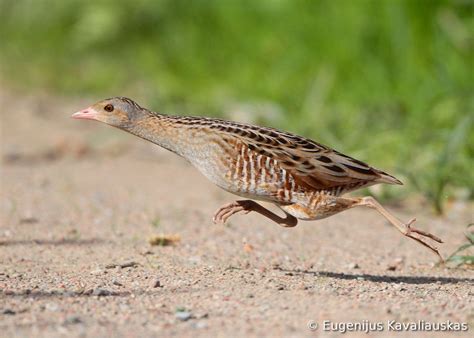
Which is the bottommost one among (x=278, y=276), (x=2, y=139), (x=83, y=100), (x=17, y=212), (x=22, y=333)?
(x=22, y=333)

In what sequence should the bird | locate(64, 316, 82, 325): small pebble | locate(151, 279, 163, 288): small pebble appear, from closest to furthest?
locate(64, 316, 82, 325): small pebble, locate(151, 279, 163, 288): small pebble, the bird

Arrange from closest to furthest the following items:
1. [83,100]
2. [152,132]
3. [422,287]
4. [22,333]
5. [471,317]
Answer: [22,333]
[471,317]
[422,287]
[152,132]
[83,100]

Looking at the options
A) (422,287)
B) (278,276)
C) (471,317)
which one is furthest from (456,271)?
(471,317)

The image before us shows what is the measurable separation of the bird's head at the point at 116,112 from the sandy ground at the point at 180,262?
2.49ft

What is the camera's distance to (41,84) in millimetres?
13680

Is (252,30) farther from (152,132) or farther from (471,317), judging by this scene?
(471,317)

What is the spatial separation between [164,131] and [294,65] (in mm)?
5837

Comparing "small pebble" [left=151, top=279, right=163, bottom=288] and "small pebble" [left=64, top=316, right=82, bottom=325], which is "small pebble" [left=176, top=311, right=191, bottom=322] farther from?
"small pebble" [left=151, top=279, right=163, bottom=288]

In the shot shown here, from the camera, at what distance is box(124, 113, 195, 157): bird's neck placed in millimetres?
5551

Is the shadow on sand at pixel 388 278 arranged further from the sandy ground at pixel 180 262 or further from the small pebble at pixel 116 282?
the small pebble at pixel 116 282

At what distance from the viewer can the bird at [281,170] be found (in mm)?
5262

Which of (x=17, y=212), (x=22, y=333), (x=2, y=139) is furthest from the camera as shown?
(x=2, y=139)

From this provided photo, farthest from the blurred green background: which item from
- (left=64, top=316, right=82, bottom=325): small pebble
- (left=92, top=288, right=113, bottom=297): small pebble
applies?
(left=64, top=316, right=82, bottom=325): small pebble

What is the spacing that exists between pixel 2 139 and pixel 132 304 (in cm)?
604
